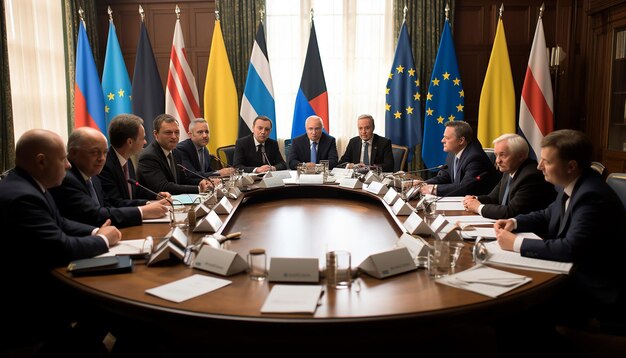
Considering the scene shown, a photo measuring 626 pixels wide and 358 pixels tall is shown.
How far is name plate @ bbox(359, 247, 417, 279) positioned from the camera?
1.73m

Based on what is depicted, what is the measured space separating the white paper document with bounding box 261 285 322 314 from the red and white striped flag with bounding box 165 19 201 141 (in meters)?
4.53

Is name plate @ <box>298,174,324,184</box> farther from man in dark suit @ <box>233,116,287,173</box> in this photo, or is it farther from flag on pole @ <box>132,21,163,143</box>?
flag on pole @ <box>132,21,163,143</box>

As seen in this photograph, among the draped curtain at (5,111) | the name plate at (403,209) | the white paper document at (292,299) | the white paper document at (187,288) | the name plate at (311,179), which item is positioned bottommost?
the white paper document at (292,299)

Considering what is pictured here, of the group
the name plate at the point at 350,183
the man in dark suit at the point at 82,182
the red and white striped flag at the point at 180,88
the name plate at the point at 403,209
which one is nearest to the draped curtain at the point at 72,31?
the red and white striped flag at the point at 180,88

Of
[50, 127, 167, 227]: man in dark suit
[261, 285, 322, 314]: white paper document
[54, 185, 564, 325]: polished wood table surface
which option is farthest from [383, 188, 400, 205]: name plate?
[261, 285, 322, 314]: white paper document

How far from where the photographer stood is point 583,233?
192 centimetres

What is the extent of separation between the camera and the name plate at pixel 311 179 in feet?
13.7

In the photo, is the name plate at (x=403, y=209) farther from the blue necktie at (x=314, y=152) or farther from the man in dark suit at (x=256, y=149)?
the blue necktie at (x=314, y=152)

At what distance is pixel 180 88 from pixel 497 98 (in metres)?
3.68

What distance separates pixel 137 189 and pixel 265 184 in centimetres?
94

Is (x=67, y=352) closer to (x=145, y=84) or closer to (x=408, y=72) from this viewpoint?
(x=145, y=84)

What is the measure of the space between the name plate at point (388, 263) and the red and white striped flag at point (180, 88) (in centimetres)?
447

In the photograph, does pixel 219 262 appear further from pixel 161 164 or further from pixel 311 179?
pixel 311 179

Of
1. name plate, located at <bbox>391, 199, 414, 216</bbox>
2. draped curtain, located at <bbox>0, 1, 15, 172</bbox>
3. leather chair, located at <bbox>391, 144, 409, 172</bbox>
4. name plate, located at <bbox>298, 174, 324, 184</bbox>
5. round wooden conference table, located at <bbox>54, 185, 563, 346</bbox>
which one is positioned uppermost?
draped curtain, located at <bbox>0, 1, 15, 172</bbox>
